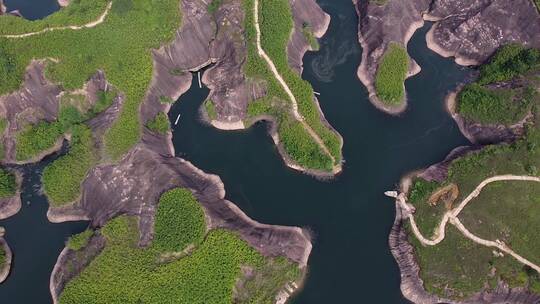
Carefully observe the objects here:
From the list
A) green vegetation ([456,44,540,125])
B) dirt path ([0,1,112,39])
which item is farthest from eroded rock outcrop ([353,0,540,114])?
dirt path ([0,1,112,39])

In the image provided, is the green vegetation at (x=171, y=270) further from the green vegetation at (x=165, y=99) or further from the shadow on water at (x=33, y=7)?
the shadow on water at (x=33, y=7)

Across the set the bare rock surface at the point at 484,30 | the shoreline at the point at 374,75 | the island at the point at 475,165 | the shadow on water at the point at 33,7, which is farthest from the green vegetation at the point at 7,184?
the bare rock surface at the point at 484,30

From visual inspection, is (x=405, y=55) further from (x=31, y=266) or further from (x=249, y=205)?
(x=31, y=266)

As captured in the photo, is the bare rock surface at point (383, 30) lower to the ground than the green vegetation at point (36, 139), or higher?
higher

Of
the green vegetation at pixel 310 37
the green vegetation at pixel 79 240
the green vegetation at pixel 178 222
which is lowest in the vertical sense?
the green vegetation at pixel 79 240

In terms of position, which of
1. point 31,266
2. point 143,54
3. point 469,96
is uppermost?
point 143,54

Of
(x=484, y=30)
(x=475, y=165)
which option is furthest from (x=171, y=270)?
(x=484, y=30)

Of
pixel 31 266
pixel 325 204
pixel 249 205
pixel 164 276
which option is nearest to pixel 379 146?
pixel 325 204
